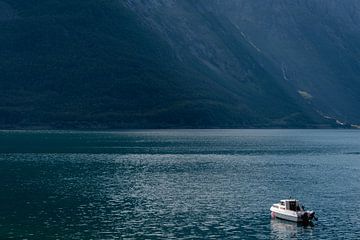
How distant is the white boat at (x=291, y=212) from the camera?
10981cm

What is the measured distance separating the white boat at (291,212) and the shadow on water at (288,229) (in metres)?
0.80

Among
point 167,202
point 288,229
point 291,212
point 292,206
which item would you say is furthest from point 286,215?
point 167,202

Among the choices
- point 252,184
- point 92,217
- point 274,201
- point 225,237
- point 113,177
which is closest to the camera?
point 225,237

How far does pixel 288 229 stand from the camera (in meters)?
107

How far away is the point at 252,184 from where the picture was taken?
159m

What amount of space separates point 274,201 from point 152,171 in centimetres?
6344

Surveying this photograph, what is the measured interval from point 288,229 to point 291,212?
639 cm

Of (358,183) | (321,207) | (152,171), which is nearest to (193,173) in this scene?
(152,171)

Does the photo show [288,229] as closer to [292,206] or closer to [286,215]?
[286,215]

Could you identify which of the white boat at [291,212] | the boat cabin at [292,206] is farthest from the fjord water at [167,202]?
the boat cabin at [292,206]

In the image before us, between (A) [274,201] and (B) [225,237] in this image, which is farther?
(A) [274,201]

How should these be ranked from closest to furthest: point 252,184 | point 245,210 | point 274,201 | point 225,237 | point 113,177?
point 225,237 < point 245,210 < point 274,201 < point 252,184 < point 113,177

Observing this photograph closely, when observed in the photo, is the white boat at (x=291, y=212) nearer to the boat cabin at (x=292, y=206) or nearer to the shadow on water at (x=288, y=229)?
the boat cabin at (x=292, y=206)

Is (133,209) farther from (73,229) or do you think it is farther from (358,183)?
(358,183)
